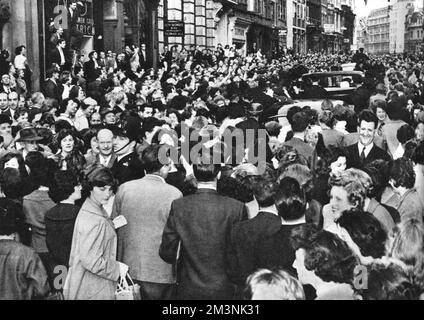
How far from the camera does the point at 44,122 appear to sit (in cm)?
899

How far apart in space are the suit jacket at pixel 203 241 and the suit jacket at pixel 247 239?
0.08 metres

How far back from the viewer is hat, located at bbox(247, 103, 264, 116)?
411 inches

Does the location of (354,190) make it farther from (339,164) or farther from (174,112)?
(174,112)

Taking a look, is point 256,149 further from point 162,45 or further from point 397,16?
point 397,16

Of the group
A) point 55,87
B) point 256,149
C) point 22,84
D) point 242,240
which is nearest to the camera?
point 242,240

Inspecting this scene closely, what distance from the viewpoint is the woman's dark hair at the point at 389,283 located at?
3494mm

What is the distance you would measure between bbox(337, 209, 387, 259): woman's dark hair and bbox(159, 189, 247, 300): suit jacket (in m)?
0.94

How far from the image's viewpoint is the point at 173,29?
28797 mm

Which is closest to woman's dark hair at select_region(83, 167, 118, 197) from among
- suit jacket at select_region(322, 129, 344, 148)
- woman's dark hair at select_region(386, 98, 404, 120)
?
suit jacket at select_region(322, 129, 344, 148)

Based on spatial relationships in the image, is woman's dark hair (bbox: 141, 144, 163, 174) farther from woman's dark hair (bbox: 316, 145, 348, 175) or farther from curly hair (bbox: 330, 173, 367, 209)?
woman's dark hair (bbox: 316, 145, 348, 175)

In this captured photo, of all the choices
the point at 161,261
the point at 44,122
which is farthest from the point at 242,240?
the point at 44,122

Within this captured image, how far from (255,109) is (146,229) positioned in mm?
5596

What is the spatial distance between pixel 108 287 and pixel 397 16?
19492 cm

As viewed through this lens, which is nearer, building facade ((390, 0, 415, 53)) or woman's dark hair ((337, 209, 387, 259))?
woman's dark hair ((337, 209, 387, 259))
